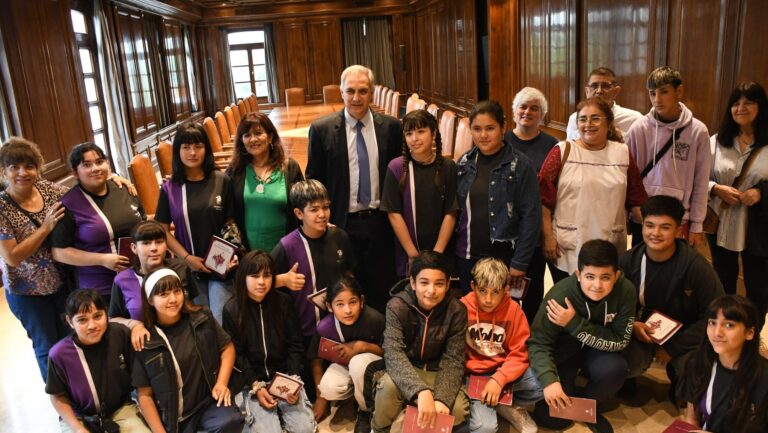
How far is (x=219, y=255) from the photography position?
258 centimetres

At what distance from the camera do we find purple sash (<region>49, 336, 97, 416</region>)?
2.12 m

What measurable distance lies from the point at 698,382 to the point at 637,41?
284cm

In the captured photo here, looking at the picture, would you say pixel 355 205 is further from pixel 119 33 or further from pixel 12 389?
pixel 119 33

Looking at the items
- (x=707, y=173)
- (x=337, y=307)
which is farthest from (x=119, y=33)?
(x=707, y=173)

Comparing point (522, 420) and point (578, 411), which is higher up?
point (578, 411)

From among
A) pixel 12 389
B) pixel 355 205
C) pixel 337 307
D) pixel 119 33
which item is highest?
pixel 119 33

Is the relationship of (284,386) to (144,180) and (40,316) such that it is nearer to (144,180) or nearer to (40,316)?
(40,316)

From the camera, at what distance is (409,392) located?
220 cm

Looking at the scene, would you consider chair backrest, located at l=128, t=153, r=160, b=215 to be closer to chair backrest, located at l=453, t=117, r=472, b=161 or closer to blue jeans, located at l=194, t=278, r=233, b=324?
blue jeans, located at l=194, t=278, r=233, b=324

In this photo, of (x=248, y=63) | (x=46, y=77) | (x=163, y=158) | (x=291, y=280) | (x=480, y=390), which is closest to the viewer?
(x=480, y=390)

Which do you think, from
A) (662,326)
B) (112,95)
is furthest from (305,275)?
(112,95)

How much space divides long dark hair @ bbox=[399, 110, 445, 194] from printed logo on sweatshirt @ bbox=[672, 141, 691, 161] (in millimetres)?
1113

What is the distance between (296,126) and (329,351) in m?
6.33

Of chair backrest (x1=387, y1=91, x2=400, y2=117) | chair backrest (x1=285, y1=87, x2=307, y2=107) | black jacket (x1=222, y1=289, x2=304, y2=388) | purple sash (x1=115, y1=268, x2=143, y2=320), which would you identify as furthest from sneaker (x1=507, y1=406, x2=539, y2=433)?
chair backrest (x1=285, y1=87, x2=307, y2=107)
